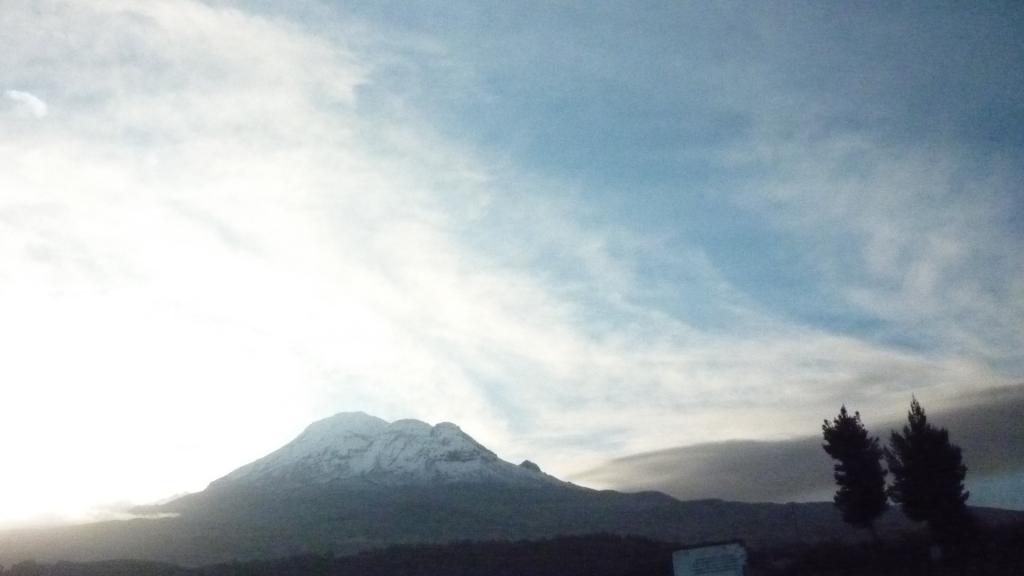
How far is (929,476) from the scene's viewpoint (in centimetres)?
5366

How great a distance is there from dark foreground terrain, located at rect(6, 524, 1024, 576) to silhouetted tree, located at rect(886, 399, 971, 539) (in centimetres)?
181

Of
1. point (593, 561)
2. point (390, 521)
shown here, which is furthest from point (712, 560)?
point (390, 521)

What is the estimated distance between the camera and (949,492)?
5294cm

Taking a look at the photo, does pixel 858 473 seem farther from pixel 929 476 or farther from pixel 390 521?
pixel 390 521

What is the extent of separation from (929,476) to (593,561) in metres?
36.6

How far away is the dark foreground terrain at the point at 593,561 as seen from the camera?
4847 cm

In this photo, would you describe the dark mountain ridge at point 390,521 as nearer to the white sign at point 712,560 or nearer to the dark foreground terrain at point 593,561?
the dark foreground terrain at point 593,561

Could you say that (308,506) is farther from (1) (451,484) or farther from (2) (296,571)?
(2) (296,571)

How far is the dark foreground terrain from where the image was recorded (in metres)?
48.5

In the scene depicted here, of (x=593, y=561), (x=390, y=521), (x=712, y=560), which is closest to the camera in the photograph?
(x=712, y=560)

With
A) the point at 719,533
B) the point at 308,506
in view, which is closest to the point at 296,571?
the point at 719,533

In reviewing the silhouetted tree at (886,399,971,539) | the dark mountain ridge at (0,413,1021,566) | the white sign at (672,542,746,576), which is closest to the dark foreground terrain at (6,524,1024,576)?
the silhouetted tree at (886,399,971,539)

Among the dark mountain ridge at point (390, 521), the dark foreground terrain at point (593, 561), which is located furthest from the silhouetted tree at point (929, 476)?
the dark mountain ridge at point (390, 521)

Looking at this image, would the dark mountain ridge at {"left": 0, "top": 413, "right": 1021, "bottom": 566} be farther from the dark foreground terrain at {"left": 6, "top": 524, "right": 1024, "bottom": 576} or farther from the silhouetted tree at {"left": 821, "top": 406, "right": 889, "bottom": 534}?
the silhouetted tree at {"left": 821, "top": 406, "right": 889, "bottom": 534}
